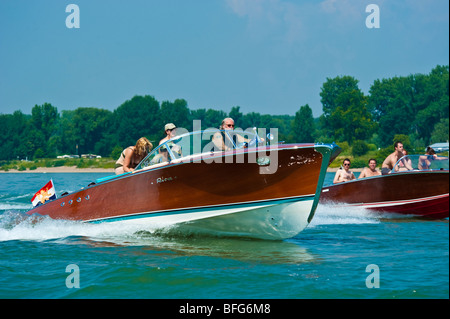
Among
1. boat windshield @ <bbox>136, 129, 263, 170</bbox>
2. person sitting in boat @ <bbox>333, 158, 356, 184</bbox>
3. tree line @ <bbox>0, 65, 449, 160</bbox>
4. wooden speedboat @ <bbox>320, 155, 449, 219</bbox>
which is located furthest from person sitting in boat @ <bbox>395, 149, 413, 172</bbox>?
tree line @ <bbox>0, 65, 449, 160</bbox>

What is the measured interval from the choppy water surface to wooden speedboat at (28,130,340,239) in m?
0.37

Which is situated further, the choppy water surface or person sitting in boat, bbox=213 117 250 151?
person sitting in boat, bbox=213 117 250 151

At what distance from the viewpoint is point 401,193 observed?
13625 millimetres

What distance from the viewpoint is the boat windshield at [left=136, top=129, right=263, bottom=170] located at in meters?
9.55

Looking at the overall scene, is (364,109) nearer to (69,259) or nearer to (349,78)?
(349,78)

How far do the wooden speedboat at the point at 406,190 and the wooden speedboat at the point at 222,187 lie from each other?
5.00 metres

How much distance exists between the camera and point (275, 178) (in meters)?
9.09

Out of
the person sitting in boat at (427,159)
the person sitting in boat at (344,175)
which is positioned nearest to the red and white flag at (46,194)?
the person sitting in boat at (344,175)

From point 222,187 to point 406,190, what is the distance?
21.1 feet

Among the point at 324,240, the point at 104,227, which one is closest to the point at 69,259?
the point at 104,227

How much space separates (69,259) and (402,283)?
5.18 meters

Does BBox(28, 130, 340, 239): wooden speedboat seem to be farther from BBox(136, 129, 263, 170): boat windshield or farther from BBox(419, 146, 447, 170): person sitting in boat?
BBox(419, 146, 447, 170): person sitting in boat
